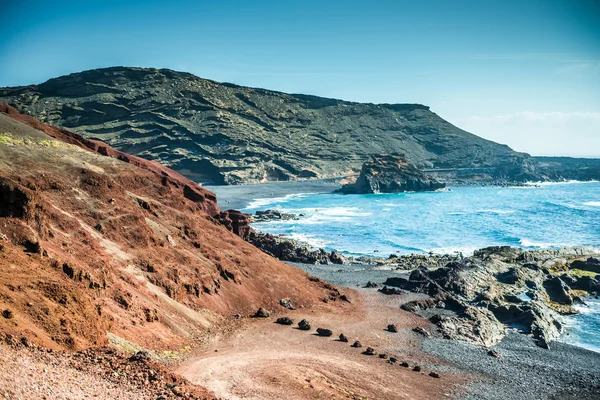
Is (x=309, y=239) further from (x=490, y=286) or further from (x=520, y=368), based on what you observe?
(x=520, y=368)

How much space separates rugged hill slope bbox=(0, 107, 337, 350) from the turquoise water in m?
34.4

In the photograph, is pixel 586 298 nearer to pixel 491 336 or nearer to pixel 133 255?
pixel 491 336

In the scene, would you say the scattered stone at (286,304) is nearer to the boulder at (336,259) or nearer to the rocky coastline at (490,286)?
the rocky coastline at (490,286)

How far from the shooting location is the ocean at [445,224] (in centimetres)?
6994

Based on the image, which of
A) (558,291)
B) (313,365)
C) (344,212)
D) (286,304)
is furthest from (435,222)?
(313,365)

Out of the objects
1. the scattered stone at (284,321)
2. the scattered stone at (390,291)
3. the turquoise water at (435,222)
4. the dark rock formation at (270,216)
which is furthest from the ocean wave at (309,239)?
the scattered stone at (284,321)

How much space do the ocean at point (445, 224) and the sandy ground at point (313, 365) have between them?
16.0 m

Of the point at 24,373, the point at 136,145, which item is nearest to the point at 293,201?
the point at 136,145

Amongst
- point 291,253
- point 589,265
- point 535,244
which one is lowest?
point 291,253

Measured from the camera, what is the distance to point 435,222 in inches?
3735

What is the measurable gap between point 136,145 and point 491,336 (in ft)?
497

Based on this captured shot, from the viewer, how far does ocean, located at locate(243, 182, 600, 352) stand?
6994 cm

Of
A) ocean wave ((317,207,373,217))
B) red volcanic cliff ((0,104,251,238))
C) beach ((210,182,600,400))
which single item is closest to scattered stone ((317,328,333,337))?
beach ((210,182,600,400))

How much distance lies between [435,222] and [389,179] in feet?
227
